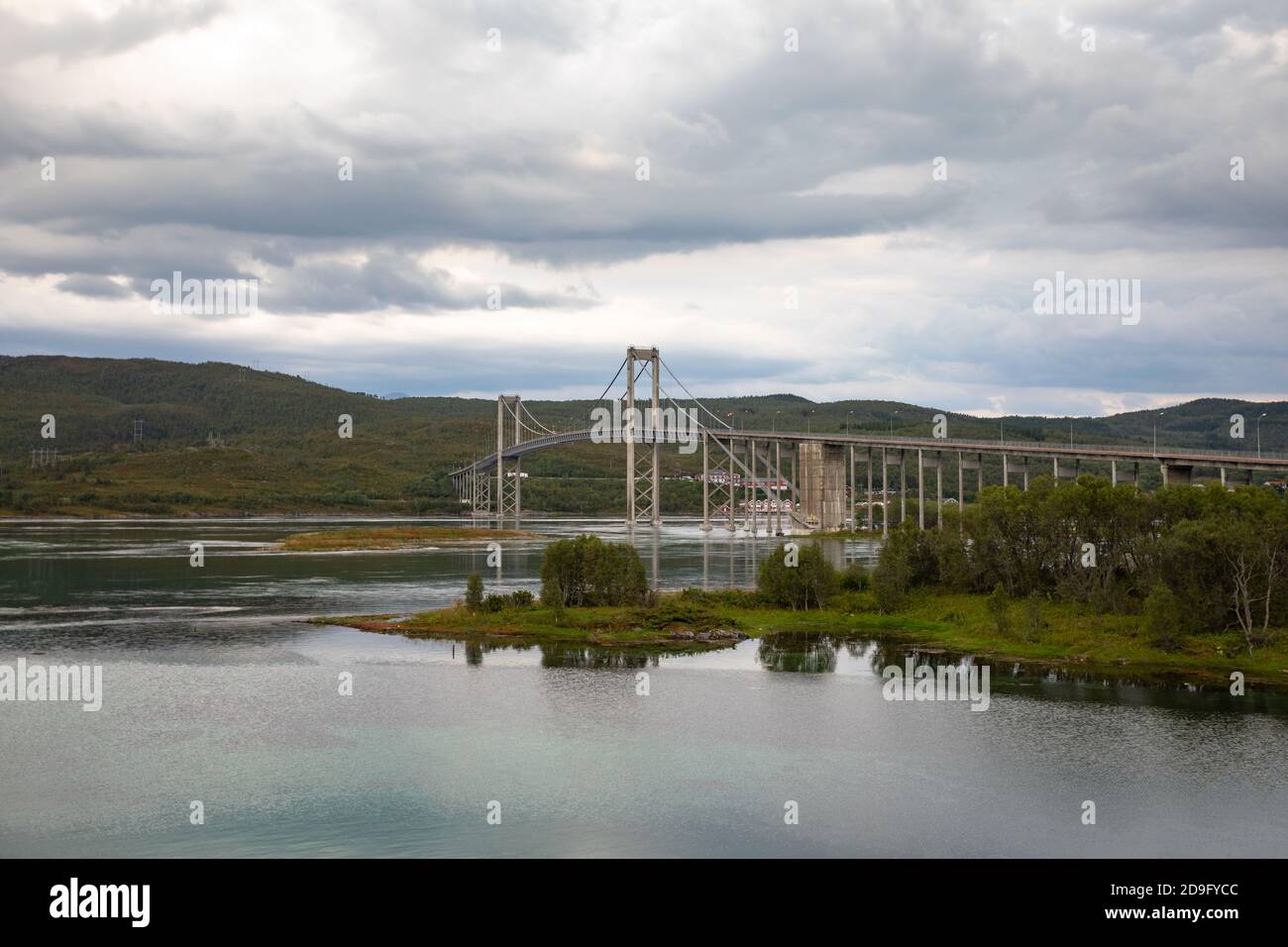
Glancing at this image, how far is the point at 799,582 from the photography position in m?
44.2

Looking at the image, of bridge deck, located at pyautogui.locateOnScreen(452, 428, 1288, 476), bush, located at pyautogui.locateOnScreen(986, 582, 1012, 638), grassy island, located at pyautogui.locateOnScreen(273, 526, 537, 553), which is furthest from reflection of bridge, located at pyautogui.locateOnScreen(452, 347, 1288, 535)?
bush, located at pyautogui.locateOnScreen(986, 582, 1012, 638)

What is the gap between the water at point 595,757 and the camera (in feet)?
63.9

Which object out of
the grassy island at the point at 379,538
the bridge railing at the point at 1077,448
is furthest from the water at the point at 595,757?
the grassy island at the point at 379,538

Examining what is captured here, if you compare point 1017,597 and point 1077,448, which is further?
point 1077,448

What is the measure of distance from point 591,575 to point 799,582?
7.45 metres

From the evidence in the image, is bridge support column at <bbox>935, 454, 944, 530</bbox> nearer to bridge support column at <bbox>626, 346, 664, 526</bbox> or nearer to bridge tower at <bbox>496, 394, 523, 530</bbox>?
bridge support column at <bbox>626, 346, 664, 526</bbox>

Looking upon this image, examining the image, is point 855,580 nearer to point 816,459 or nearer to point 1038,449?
point 1038,449

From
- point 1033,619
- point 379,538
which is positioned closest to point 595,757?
point 1033,619

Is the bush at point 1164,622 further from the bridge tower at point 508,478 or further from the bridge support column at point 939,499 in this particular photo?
the bridge tower at point 508,478

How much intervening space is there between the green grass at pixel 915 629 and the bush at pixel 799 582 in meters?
0.65

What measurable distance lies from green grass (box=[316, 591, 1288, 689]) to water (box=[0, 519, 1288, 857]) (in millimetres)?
1822

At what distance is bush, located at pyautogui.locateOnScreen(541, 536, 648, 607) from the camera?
43.5 metres
